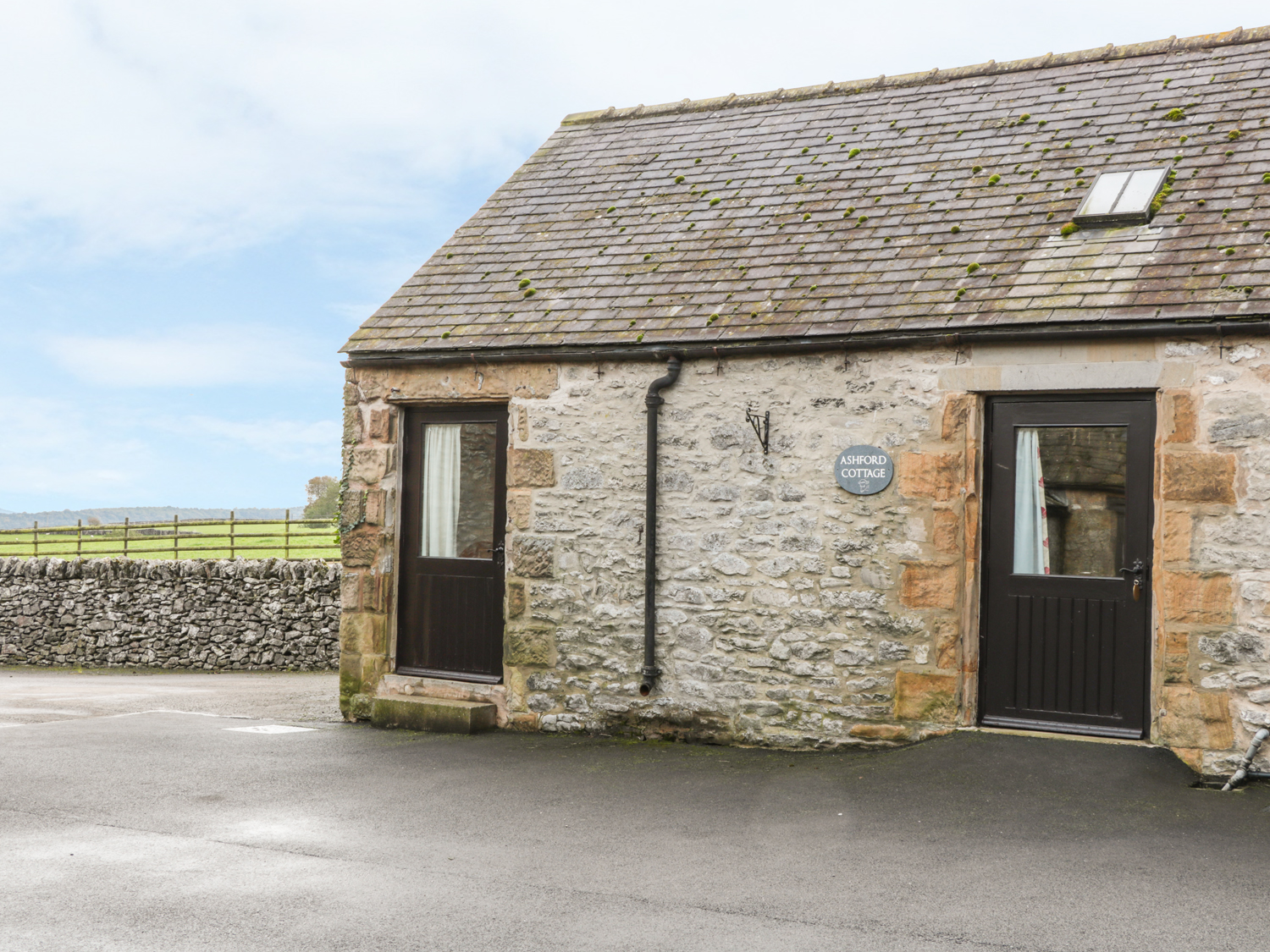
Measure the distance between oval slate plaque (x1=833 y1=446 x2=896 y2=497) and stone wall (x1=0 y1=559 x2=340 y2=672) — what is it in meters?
10.4

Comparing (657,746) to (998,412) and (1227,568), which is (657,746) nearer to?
(998,412)

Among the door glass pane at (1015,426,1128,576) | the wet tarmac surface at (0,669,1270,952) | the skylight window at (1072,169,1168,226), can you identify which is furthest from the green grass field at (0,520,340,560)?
the skylight window at (1072,169,1168,226)

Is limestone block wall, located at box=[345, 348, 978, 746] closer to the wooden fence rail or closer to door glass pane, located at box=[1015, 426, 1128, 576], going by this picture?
door glass pane, located at box=[1015, 426, 1128, 576]

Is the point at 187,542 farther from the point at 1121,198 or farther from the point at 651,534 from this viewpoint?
the point at 1121,198

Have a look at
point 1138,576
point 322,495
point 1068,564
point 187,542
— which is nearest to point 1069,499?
point 1068,564

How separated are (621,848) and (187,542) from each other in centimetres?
2477

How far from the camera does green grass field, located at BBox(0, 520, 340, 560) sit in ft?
68.2

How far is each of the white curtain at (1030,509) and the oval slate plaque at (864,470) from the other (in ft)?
2.62

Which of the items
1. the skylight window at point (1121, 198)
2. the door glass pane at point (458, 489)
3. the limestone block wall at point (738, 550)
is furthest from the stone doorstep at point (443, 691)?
the skylight window at point (1121, 198)

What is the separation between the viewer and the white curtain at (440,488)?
901cm

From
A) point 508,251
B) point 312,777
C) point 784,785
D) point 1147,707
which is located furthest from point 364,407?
point 1147,707

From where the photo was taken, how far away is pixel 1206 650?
258 inches

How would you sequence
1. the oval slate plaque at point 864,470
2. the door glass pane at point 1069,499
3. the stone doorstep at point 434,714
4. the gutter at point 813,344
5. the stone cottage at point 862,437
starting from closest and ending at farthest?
1. the gutter at point 813,344
2. the stone cottage at point 862,437
3. the door glass pane at point 1069,499
4. the oval slate plaque at point 864,470
5. the stone doorstep at point 434,714

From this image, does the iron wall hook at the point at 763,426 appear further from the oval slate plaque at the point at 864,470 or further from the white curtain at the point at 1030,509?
the white curtain at the point at 1030,509
